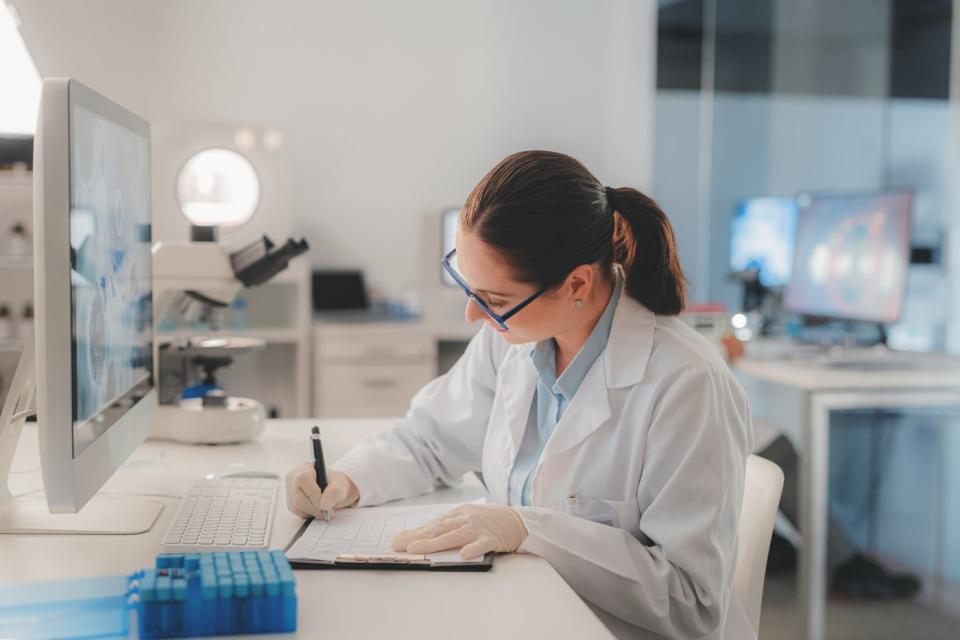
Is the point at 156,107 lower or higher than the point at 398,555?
higher

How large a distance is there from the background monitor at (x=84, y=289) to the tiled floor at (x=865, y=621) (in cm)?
198

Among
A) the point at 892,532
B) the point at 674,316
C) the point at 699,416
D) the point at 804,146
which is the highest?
the point at 804,146

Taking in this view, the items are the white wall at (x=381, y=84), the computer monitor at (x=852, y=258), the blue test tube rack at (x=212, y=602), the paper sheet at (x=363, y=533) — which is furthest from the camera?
the white wall at (x=381, y=84)

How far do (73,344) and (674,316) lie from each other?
31.1 inches

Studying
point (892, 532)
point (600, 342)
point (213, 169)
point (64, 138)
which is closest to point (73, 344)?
point (64, 138)

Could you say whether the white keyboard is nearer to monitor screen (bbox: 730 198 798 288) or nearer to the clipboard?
the clipboard

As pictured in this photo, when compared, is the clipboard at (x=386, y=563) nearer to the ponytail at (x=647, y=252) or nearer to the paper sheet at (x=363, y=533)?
the paper sheet at (x=363, y=533)

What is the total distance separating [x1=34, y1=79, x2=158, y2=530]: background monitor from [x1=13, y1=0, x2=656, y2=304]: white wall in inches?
98.4

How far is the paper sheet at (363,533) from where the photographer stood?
3.58 feet

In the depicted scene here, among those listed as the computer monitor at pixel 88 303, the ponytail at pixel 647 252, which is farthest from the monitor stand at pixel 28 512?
the ponytail at pixel 647 252

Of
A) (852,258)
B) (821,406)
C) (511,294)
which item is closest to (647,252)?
(511,294)

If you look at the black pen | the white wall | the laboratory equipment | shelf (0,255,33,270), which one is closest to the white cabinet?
the white wall

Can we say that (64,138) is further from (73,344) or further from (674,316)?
(674,316)

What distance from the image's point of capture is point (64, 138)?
931 mm
